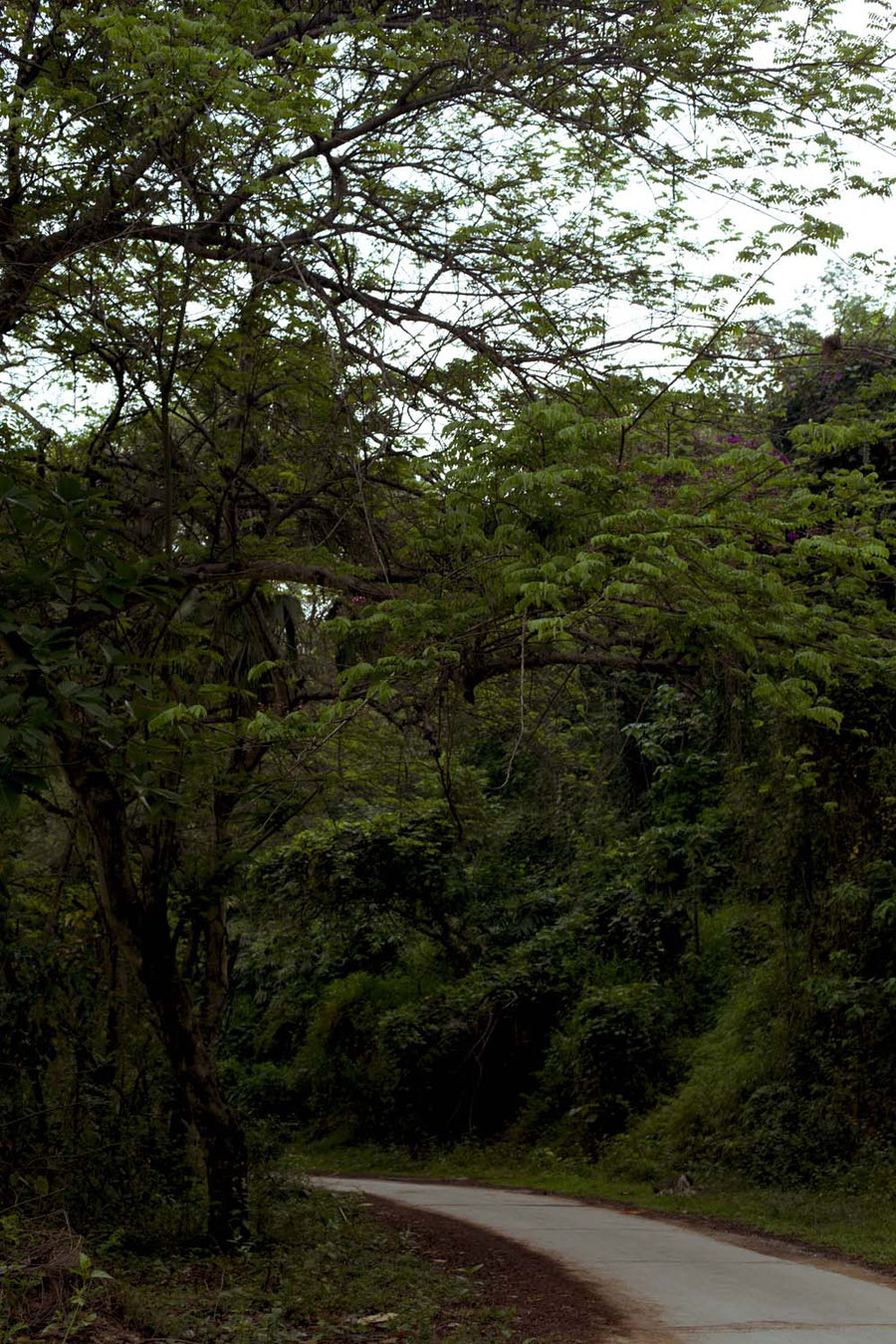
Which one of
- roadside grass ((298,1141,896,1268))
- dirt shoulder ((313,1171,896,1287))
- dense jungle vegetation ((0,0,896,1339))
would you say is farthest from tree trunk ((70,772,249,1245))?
roadside grass ((298,1141,896,1268))

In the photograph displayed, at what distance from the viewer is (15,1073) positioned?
330 inches

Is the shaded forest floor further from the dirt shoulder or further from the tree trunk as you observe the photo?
the dirt shoulder

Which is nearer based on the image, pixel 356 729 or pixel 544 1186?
pixel 356 729

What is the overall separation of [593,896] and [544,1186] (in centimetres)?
462

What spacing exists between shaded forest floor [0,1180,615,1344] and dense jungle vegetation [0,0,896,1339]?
0.92ft

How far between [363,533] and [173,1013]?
3580mm

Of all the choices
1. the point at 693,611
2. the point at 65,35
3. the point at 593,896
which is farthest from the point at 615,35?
the point at 593,896

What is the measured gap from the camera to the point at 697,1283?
7.52 metres

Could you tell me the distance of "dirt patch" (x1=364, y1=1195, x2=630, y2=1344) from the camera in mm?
6355

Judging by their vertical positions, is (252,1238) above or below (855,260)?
below

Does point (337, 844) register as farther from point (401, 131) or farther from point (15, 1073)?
point (401, 131)

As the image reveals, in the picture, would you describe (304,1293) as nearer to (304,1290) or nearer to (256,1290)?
(304,1290)

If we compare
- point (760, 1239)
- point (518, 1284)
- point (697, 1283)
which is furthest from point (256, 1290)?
point (760, 1239)

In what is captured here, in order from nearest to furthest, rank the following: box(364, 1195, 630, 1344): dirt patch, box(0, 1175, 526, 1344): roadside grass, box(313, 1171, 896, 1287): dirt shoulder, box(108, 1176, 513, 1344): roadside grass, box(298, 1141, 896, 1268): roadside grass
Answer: box(0, 1175, 526, 1344): roadside grass → box(108, 1176, 513, 1344): roadside grass → box(364, 1195, 630, 1344): dirt patch → box(313, 1171, 896, 1287): dirt shoulder → box(298, 1141, 896, 1268): roadside grass
